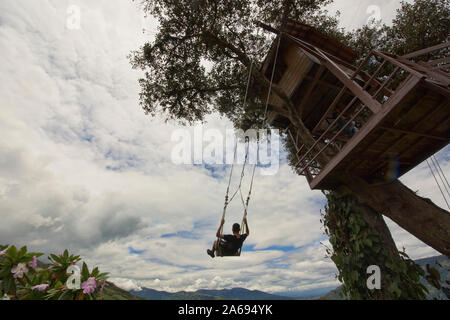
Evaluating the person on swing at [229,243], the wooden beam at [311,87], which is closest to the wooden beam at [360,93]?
the wooden beam at [311,87]

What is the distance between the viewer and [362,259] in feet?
18.6

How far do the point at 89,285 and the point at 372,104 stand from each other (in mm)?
6758

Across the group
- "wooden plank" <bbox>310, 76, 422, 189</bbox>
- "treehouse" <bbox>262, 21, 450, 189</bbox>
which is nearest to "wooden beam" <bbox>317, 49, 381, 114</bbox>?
"treehouse" <bbox>262, 21, 450, 189</bbox>

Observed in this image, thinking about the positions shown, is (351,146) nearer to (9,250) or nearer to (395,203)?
(395,203)

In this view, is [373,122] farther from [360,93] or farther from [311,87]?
[311,87]

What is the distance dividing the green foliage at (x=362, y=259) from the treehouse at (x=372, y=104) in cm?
113

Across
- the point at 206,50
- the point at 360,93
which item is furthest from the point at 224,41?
the point at 360,93

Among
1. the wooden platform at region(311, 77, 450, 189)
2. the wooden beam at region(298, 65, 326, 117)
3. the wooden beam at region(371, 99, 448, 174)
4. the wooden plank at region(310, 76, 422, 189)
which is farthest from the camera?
the wooden beam at region(298, 65, 326, 117)

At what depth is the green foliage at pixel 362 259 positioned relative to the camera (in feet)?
17.0

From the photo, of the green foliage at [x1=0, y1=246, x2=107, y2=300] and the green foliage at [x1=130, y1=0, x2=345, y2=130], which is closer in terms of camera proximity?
the green foliage at [x1=0, y1=246, x2=107, y2=300]

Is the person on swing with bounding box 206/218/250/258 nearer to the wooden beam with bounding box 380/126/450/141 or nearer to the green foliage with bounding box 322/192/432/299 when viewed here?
the green foliage with bounding box 322/192/432/299

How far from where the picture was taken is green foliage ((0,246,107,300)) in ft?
8.71

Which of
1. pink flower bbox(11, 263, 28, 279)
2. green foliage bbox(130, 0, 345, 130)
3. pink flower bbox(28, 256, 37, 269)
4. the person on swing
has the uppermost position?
green foliage bbox(130, 0, 345, 130)

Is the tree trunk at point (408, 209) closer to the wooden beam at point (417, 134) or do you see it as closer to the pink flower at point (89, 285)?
the wooden beam at point (417, 134)
